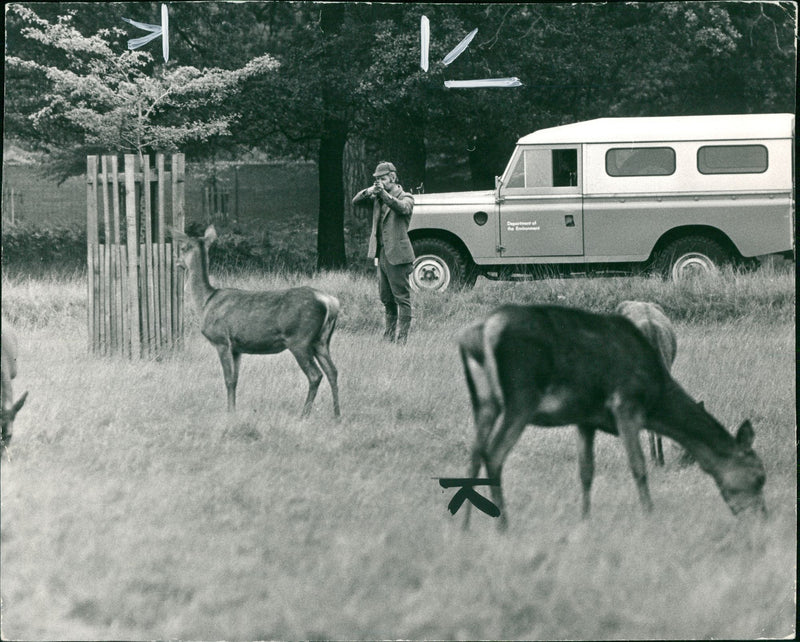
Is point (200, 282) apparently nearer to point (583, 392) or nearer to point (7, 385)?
point (7, 385)

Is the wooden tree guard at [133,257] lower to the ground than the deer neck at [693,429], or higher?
higher

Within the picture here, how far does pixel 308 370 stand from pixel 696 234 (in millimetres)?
2337

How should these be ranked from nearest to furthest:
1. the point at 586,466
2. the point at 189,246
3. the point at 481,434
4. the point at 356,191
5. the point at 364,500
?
1. the point at 481,434
2. the point at 586,466
3. the point at 364,500
4. the point at 356,191
5. the point at 189,246

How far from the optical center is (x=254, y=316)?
675 centimetres

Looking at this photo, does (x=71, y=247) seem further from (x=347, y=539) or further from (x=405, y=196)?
(x=347, y=539)

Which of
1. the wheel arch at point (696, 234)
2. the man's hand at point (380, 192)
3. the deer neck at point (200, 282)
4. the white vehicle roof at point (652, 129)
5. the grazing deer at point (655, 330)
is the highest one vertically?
the white vehicle roof at point (652, 129)

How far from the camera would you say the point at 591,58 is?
644 centimetres

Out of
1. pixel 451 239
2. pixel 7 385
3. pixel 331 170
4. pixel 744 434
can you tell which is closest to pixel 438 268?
pixel 451 239

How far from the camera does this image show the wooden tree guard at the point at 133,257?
21.7 ft

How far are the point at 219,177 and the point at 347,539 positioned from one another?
2704 mm

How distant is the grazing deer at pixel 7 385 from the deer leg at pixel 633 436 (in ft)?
10.3

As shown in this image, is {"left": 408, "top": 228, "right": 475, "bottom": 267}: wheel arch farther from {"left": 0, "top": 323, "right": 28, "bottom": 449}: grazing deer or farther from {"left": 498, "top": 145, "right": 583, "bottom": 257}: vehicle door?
{"left": 0, "top": 323, "right": 28, "bottom": 449}: grazing deer

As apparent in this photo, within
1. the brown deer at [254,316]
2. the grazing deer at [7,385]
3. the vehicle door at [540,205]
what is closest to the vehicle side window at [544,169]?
the vehicle door at [540,205]

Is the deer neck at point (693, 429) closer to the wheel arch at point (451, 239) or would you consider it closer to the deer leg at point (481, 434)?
the deer leg at point (481, 434)
